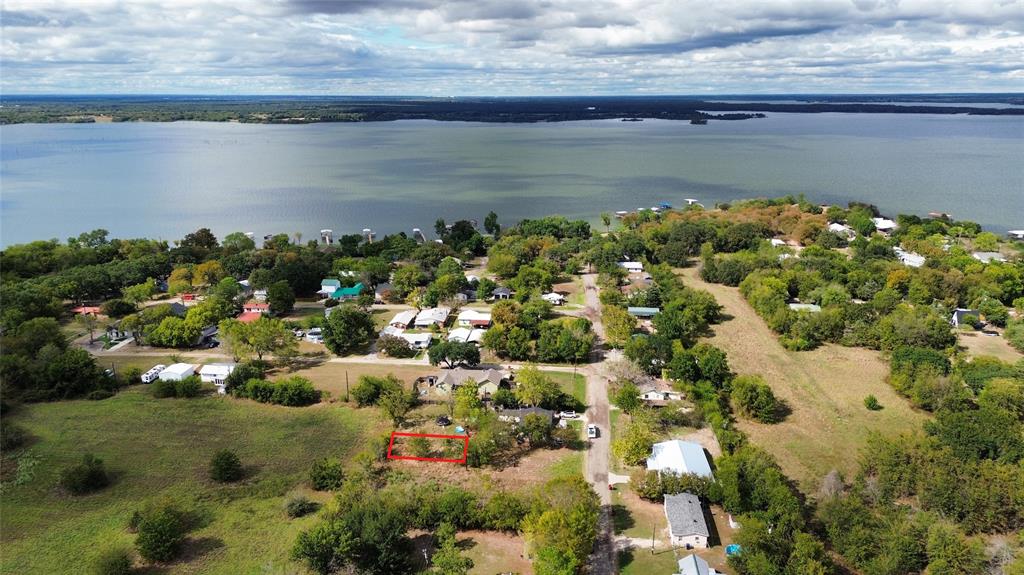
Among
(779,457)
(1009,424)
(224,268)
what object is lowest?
(779,457)

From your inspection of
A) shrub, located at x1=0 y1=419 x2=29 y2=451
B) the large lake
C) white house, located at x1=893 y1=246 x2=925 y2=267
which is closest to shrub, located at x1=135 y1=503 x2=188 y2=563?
shrub, located at x1=0 y1=419 x2=29 y2=451

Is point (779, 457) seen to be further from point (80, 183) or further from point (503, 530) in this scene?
point (80, 183)

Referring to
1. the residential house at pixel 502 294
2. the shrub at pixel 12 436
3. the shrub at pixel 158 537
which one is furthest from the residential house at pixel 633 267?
the shrub at pixel 12 436

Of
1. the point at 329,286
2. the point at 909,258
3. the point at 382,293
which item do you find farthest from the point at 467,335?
the point at 909,258

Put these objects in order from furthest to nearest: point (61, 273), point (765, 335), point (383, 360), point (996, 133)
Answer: point (996, 133)
point (61, 273)
point (765, 335)
point (383, 360)

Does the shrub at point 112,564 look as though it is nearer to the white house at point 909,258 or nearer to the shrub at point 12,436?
the shrub at point 12,436

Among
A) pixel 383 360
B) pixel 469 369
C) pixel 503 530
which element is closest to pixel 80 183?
pixel 383 360
